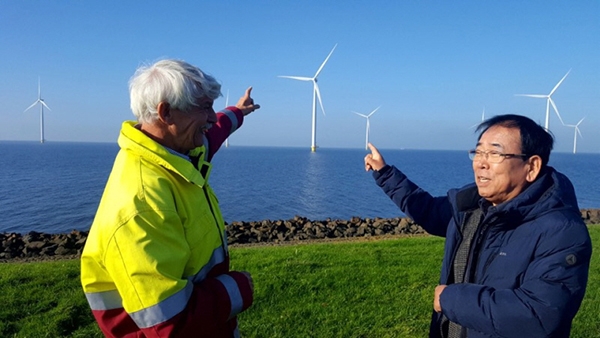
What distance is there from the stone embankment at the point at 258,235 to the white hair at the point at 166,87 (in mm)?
10705

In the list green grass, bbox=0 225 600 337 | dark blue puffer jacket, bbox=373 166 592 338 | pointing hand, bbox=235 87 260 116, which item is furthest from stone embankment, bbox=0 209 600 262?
dark blue puffer jacket, bbox=373 166 592 338

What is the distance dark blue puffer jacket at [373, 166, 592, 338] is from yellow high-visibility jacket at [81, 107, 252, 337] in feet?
4.13

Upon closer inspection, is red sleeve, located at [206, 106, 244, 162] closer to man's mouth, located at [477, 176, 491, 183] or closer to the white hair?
the white hair

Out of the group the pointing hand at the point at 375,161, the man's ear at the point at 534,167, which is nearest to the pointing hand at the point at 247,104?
the pointing hand at the point at 375,161

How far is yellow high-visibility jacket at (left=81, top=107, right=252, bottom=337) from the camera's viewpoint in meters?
1.84

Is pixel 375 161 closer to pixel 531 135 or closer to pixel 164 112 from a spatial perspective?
pixel 531 135

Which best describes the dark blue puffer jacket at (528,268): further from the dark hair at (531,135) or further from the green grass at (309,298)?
the green grass at (309,298)

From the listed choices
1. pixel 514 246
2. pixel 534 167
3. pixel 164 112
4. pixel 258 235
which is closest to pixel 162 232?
pixel 164 112

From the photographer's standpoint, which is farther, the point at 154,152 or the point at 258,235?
the point at 258,235

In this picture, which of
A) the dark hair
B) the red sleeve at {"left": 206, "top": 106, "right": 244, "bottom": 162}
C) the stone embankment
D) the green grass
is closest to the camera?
the dark hair

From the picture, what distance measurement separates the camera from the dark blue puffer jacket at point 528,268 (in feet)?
7.35

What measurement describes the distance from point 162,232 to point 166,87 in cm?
68

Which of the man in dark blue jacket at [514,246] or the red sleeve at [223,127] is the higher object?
the red sleeve at [223,127]

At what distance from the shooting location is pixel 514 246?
242 cm
